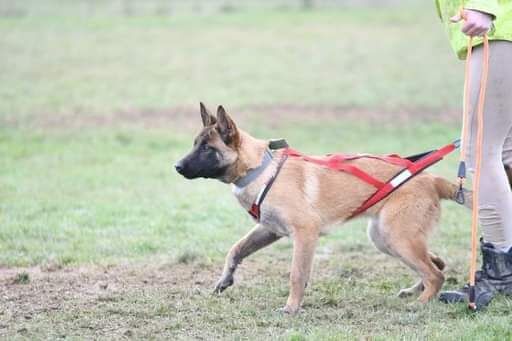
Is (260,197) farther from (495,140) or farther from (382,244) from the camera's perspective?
(495,140)

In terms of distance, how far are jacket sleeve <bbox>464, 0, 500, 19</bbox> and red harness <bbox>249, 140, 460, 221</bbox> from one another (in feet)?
3.30

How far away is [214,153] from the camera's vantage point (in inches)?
236

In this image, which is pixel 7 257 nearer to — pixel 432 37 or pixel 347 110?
pixel 347 110

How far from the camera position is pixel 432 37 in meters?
23.0

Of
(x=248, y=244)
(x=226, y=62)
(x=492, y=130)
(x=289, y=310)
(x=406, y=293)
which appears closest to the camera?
(x=492, y=130)

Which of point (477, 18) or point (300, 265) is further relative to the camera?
point (300, 265)

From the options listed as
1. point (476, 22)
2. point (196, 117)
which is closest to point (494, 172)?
point (476, 22)

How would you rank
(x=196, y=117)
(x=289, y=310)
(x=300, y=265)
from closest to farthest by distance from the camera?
(x=289, y=310) < (x=300, y=265) < (x=196, y=117)

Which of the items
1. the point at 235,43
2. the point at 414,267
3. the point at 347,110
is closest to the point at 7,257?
the point at 414,267

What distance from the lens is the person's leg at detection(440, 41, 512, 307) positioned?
18.1 feet

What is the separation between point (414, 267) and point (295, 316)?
2.87 feet

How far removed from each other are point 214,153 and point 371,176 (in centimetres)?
103

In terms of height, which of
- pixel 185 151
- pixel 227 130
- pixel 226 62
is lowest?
pixel 185 151

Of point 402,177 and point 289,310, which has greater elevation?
point 402,177
